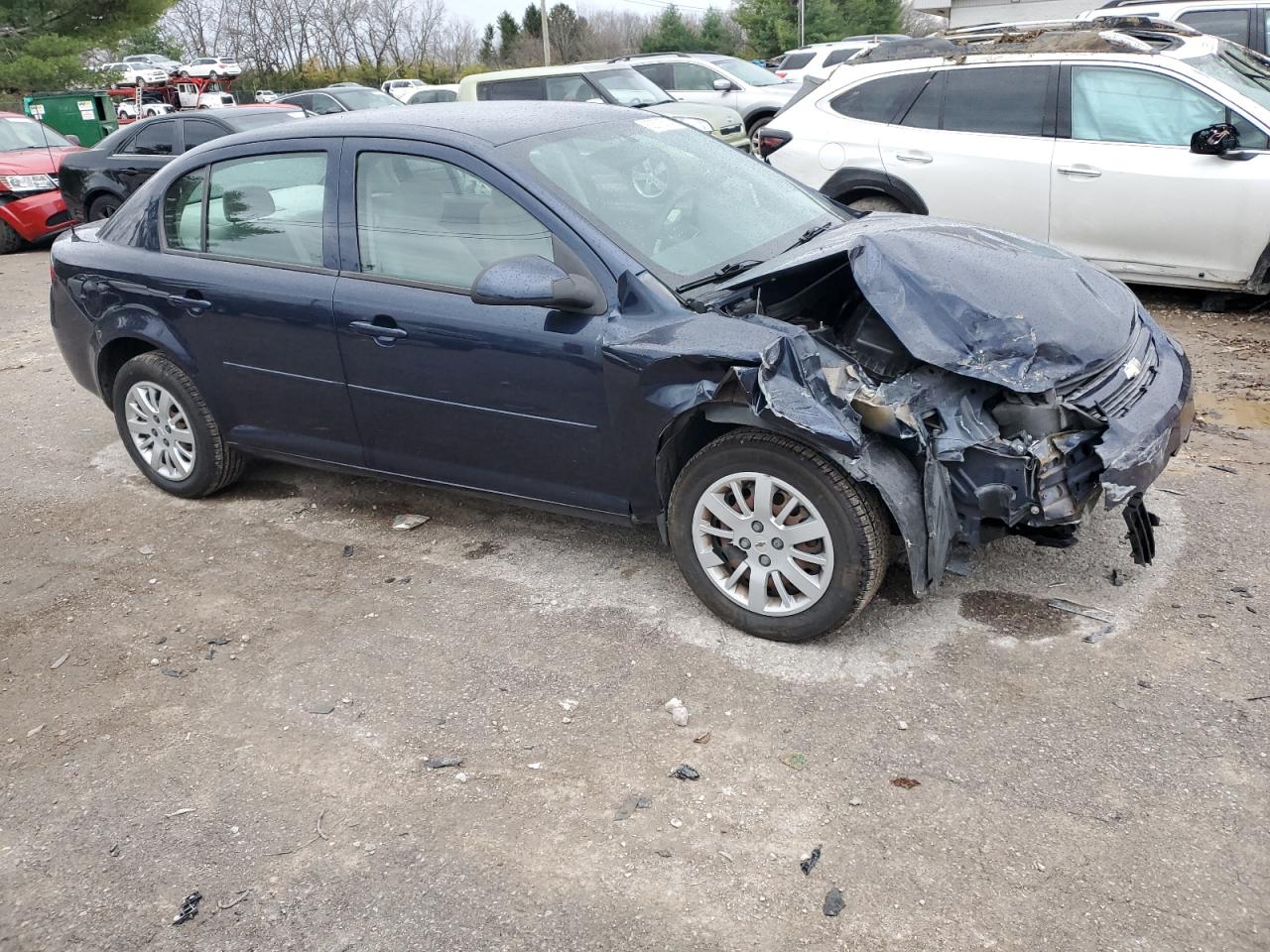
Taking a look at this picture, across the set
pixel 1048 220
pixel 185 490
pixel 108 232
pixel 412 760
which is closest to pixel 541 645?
pixel 412 760

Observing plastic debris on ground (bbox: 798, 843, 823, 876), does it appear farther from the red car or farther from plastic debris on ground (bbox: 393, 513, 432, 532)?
the red car

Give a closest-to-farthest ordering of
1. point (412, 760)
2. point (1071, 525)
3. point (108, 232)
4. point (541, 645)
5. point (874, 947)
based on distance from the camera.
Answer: point (874, 947), point (412, 760), point (1071, 525), point (541, 645), point (108, 232)

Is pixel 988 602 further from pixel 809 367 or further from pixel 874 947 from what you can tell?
Result: pixel 874 947

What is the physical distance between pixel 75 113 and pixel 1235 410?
2063cm

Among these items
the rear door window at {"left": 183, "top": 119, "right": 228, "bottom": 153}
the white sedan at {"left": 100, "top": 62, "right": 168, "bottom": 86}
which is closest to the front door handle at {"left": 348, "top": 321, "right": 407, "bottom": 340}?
the rear door window at {"left": 183, "top": 119, "right": 228, "bottom": 153}

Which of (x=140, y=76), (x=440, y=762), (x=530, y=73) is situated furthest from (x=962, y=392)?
(x=140, y=76)

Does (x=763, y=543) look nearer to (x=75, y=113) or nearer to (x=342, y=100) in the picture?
(x=342, y=100)

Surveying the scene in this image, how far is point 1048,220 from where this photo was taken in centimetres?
729

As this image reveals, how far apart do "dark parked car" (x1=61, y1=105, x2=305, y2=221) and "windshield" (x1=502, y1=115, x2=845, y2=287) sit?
8.29 m

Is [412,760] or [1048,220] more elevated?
[1048,220]

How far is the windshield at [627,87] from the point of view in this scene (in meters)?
13.4

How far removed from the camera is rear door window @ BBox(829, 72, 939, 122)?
25.5 feet

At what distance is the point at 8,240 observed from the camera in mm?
13078

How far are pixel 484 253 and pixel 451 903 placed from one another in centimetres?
230
